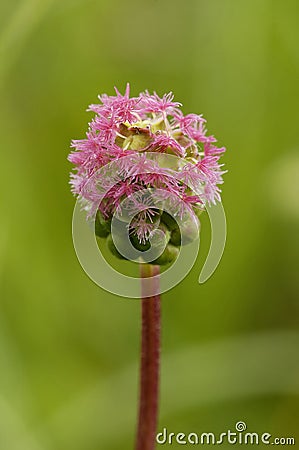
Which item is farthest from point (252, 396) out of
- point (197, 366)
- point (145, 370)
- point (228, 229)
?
point (145, 370)

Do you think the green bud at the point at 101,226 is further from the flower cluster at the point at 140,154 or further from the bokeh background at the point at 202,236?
the bokeh background at the point at 202,236

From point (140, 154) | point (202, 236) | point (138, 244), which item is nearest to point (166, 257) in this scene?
point (138, 244)

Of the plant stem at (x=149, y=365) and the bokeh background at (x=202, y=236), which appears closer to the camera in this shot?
the plant stem at (x=149, y=365)

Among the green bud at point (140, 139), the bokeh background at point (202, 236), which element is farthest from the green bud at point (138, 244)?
the bokeh background at point (202, 236)

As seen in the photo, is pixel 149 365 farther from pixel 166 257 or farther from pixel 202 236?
pixel 202 236

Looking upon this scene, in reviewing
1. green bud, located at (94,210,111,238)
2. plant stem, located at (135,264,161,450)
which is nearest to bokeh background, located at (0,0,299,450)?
plant stem, located at (135,264,161,450)
